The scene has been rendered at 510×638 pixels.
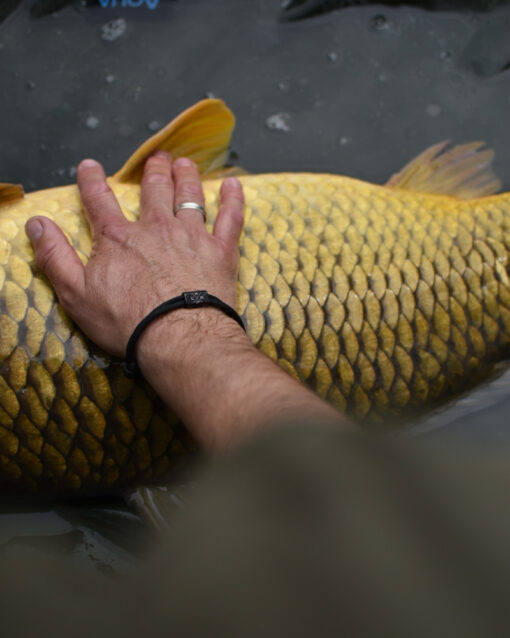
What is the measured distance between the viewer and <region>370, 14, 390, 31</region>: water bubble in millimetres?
2393

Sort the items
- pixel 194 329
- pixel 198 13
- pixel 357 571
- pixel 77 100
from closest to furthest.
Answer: pixel 357 571
pixel 194 329
pixel 77 100
pixel 198 13

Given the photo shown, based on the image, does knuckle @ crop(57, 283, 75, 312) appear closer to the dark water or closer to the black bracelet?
the black bracelet

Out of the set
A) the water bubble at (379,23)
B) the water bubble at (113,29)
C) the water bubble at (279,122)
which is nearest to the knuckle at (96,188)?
the water bubble at (279,122)

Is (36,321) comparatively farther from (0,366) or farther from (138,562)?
(138,562)

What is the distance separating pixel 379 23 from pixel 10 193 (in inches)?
63.3

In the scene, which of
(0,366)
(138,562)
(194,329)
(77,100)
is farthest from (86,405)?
(77,100)

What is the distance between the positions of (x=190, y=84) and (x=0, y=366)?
1.35 meters

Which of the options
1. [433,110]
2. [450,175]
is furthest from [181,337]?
[433,110]

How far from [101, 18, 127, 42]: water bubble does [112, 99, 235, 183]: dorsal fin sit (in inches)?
32.6

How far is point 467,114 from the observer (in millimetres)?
2266

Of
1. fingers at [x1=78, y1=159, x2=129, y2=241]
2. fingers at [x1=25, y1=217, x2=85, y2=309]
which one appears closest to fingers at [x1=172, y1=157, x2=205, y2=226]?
fingers at [x1=78, y1=159, x2=129, y2=241]

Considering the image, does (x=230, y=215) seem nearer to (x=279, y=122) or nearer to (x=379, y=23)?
(x=279, y=122)

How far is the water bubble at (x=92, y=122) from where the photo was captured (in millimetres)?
2179

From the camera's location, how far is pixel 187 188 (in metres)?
1.52
